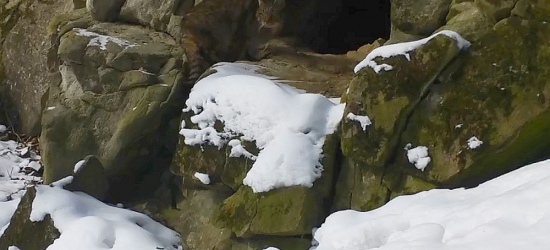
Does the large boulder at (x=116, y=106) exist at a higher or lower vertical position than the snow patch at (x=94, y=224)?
higher

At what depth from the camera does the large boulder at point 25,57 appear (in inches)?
312

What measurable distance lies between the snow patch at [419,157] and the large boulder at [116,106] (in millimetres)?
2269

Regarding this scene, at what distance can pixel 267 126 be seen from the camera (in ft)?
14.6

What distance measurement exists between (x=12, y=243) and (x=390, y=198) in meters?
2.92

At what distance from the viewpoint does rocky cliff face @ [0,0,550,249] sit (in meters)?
3.74

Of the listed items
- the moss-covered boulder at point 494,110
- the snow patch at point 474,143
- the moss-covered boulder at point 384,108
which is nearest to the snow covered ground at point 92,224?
the moss-covered boulder at point 384,108

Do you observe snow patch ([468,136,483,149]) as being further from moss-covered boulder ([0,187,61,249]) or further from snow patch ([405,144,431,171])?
moss-covered boulder ([0,187,61,249])

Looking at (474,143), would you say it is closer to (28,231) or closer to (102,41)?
(28,231)

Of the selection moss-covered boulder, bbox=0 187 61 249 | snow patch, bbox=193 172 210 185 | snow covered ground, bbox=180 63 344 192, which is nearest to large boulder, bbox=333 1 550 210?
snow covered ground, bbox=180 63 344 192

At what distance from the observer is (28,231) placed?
4.97 m

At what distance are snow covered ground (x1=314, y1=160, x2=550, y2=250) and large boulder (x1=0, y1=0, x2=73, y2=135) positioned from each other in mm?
5419

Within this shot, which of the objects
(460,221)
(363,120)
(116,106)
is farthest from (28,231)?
(460,221)

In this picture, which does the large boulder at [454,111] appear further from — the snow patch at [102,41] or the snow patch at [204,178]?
the snow patch at [102,41]

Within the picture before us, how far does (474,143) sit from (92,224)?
2.78 meters
